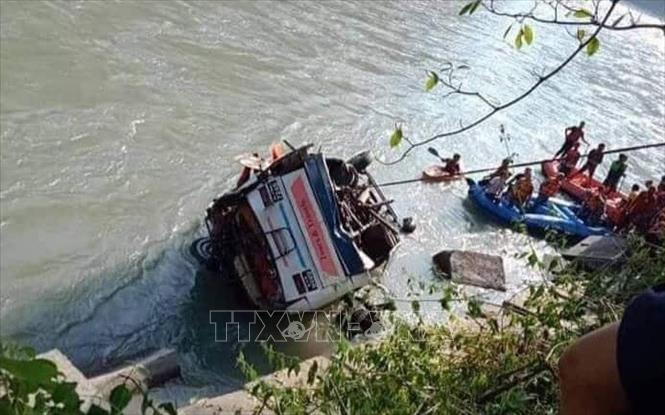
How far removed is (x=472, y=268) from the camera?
12.6 m

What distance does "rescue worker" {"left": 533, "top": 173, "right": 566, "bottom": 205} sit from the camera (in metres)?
14.5

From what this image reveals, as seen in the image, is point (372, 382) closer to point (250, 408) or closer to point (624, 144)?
point (250, 408)

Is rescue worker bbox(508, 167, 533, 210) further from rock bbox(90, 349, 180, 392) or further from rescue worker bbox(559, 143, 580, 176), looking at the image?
rock bbox(90, 349, 180, 392)

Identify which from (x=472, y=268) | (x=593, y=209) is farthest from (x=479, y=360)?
(x=593, y=209)

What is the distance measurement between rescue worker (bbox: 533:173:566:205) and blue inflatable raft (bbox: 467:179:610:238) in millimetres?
97

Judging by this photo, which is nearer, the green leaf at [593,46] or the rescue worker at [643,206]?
the green leaf at [593,46]

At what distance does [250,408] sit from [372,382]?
5.25 ft

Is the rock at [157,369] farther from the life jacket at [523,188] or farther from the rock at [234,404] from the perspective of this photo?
the life jacket at [523,188]

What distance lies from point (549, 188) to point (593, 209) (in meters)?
0.89

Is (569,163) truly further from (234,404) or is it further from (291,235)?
(234,404)

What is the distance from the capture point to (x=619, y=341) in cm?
131

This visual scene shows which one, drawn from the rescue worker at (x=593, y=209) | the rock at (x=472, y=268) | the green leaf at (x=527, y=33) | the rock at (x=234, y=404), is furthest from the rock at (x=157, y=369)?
the rescue worker at (x=593, y=209)

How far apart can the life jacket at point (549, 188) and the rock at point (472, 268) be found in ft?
7.50

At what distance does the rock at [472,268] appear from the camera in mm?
12336
